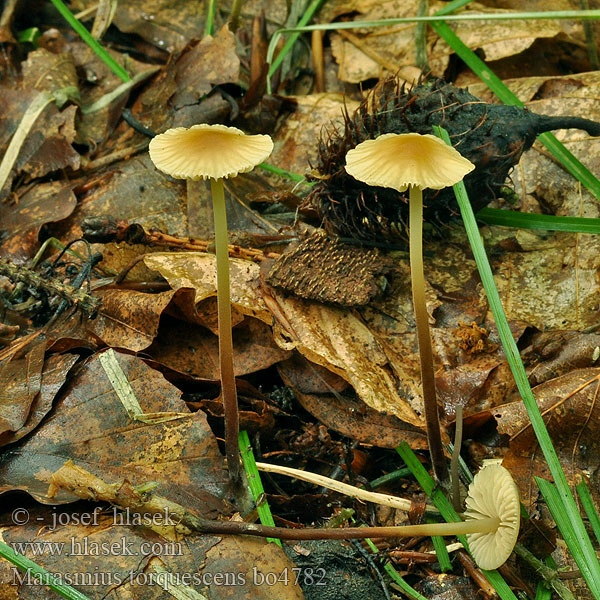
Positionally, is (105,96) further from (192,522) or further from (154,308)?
(192,522)

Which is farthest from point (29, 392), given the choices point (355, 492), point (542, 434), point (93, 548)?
point (542, 434)

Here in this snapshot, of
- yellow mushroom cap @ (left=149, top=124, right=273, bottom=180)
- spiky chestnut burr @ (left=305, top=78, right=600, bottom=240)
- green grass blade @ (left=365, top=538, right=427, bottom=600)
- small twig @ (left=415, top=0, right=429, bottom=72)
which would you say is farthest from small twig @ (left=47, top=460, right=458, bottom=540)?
small twig @ (left=415, top=0, right=429, bottom=72)

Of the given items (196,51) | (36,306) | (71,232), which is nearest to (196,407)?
(36,306)

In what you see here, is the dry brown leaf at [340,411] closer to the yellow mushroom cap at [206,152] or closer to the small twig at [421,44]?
the yellow mushroom cap at [206,152]

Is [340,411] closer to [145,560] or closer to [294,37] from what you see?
[145,560]

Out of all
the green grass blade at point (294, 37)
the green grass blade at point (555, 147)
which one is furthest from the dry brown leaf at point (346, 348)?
the green grass blade at point (294, 37)
